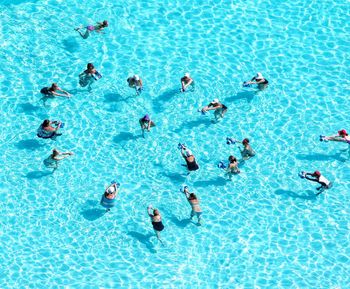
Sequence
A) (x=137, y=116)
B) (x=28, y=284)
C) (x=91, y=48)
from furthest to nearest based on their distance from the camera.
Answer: (x=91, y=48) → (x=137, y=116) → (x=28, y=284)

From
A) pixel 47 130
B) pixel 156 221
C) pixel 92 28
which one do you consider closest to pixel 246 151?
pixel 156 221

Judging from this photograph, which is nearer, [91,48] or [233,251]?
[233,251]

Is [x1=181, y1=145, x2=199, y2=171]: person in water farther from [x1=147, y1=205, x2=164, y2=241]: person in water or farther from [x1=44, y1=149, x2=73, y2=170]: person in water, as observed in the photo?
[x1=44, y1=149, x2=73, y2=170]: person in water

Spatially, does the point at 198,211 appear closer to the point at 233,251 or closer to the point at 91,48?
the point at 233,251

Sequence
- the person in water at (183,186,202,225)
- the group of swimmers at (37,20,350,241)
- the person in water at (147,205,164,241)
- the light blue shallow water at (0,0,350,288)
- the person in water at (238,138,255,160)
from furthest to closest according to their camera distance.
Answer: the person in water at (238,138,255,160)
the group of swimmers at (37,20,350,241)
the person in water at (183,186,202,225)
the light blue shallow water at (0,0,350,288)
the person in water at (147,205,164,241)

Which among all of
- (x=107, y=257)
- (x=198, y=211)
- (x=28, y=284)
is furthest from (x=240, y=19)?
(x=28, y=284)

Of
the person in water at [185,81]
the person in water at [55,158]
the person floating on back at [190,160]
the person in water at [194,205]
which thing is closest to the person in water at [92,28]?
the person in water at [185,81]

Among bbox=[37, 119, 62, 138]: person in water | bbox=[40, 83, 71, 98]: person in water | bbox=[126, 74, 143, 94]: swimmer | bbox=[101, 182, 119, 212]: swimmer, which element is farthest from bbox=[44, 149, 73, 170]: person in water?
bbox=[126, 74, 143, 94]: swimmer
